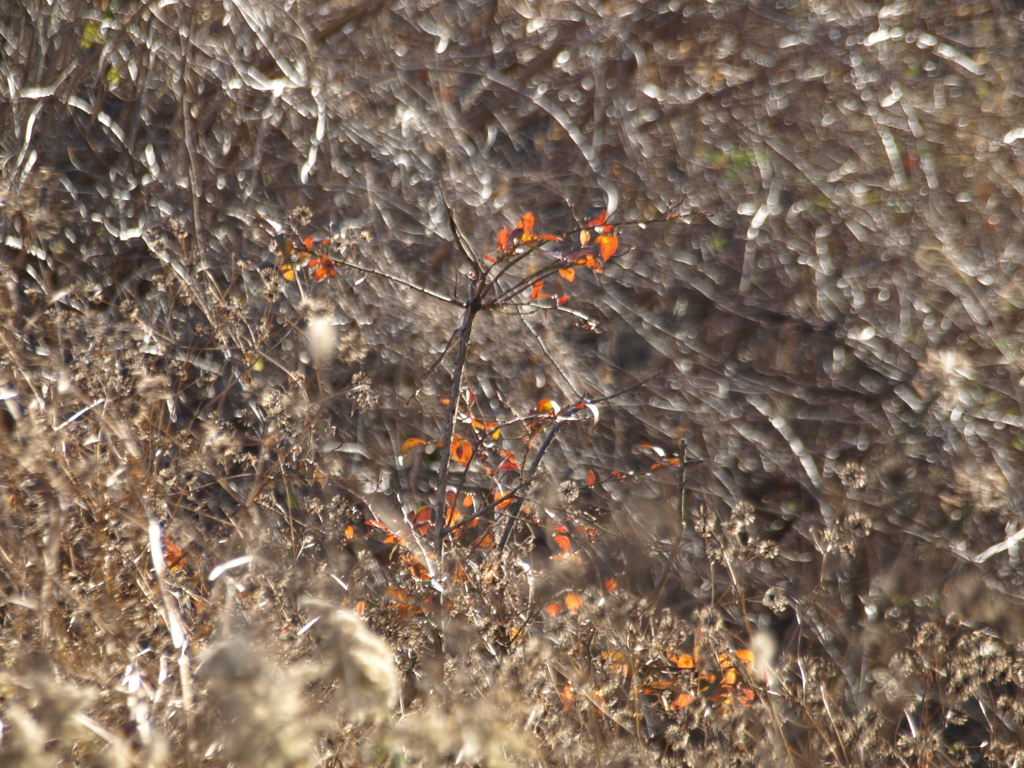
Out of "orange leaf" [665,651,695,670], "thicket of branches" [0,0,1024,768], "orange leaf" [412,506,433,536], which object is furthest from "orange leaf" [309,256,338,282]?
"orange leaf" [665,651,695,670]

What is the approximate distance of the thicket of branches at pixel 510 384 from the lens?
1536 millimetres

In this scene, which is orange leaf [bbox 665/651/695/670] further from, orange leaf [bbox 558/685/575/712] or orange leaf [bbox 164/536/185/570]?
orange leaf [bbox 164/536/185/570]

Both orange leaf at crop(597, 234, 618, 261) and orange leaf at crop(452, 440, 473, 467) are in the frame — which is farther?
orange leaf at crop(452, 440, 473, 467)

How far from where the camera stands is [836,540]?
2.01m

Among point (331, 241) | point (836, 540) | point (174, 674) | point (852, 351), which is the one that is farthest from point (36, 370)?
point (852, 351)

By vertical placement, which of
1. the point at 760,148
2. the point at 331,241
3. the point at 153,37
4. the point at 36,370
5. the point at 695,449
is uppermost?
the point at 153,37

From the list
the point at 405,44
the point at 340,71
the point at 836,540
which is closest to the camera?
the point at 836,540

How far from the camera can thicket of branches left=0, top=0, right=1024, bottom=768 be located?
1.54 meters

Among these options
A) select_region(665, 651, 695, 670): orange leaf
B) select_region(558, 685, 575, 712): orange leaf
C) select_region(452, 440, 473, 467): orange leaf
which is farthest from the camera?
select_region(452, 440, 473, 467): orange leaf

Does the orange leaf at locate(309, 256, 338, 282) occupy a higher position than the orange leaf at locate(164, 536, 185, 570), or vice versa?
the orange leaf at locate(309, 256, 338, 282)

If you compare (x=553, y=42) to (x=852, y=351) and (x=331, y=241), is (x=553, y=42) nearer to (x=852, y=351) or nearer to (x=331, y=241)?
(x=852, y=351)

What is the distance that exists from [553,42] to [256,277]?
7.95 ft

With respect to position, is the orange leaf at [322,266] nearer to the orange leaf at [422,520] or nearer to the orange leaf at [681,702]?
the orange leaf at [422,520]

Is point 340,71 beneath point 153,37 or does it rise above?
beneath
